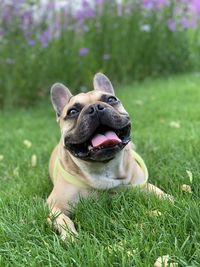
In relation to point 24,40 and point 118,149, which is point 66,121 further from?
point 24,40

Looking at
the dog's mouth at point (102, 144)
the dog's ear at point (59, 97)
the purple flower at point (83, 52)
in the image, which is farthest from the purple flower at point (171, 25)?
the dog's mouth at point (102, 144)

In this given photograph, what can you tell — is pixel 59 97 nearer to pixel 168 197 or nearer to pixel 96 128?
pixel 96 128

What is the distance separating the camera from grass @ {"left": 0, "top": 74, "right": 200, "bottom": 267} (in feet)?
7.47

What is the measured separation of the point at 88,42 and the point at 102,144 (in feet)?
17.6

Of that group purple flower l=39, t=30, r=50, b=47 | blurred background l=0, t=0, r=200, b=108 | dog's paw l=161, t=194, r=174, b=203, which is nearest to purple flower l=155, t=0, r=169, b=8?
blurred background l=0, t=0, r=200, b=108

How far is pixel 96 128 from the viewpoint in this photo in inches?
114

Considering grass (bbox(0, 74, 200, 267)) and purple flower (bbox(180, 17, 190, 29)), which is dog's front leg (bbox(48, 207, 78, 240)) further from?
purple flower (bbox(180, 17, 190, 29))

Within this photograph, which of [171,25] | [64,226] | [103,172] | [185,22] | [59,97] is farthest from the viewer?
[185,22]

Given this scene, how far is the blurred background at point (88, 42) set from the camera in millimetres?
7109

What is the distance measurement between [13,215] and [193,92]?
4560 millimetres

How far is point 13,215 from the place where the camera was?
9.32ft

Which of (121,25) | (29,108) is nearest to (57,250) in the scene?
(29,108)

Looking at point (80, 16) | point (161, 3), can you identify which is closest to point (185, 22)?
point (161, 3)

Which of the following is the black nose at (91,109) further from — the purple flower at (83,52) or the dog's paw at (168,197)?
the purple flower at (83,52)
